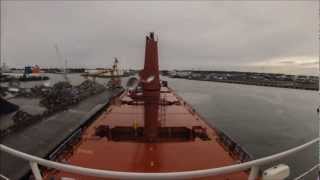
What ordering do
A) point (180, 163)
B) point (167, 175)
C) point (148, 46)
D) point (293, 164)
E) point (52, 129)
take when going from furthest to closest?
point (52, 129), point (293, 164), point (148, 46), point (180, 163), point (167, 175)

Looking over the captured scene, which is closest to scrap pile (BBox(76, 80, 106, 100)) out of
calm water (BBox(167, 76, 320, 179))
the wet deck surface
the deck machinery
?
the wet deck surface

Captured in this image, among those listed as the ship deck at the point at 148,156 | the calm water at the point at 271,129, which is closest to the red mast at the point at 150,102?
the ship deck at the point at 148,156

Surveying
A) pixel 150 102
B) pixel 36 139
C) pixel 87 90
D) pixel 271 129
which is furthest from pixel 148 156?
pixel 87 90

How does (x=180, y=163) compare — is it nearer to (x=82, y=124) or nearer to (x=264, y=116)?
(x=82, y=124)

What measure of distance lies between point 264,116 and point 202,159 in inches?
856

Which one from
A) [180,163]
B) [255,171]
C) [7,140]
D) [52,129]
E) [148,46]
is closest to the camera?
[255,171]

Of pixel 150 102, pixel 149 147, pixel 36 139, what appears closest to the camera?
pixel 149 147

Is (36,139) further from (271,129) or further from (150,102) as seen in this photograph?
(271,129)

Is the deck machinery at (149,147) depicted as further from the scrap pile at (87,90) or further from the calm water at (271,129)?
the scrap pile at (87,90)

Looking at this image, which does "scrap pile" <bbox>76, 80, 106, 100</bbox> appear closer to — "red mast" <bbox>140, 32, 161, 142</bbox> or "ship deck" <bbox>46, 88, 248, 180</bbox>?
"red mast" <bbox>140, 32, 161, 142</bbox>

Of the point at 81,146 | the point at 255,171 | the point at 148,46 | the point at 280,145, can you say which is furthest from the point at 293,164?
the point at 255,171

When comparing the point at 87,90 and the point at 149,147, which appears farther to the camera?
the point at 87,90

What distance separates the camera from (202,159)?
5.62 metres

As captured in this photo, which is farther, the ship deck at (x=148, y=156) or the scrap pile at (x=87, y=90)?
the scrap pile at (x=87, y=90)
